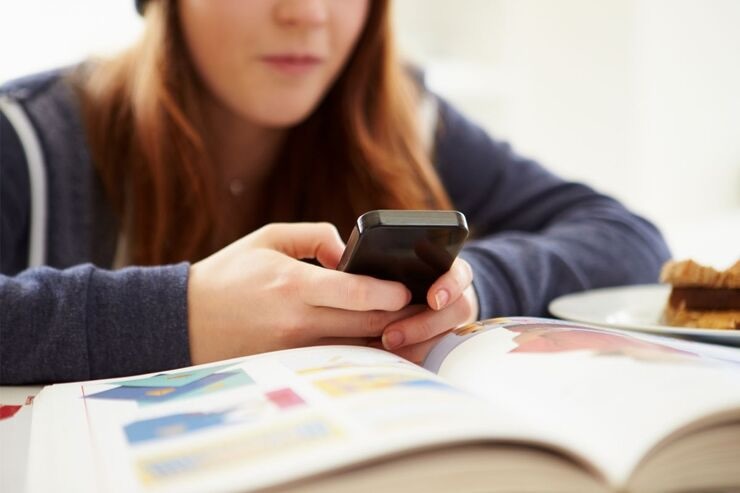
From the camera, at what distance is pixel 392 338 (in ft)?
1.45

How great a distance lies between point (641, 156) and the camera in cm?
192

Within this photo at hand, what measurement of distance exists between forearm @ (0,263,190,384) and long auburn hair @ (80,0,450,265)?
Result: 0.28 meters

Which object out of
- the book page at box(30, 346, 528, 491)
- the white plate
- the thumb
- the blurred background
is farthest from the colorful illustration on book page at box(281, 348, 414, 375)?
the blurred background

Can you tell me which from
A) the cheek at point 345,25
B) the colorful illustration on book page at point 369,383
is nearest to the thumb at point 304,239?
the colorful illustration on book page at point 369,383

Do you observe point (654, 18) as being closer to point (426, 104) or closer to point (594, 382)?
point (426, 104)

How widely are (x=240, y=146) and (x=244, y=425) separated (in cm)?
73

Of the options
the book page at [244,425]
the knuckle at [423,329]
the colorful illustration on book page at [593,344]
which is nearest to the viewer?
the book page at [244,425]

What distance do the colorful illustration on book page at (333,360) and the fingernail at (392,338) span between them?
0.11ft

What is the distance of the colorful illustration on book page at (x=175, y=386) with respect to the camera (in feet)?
1.08

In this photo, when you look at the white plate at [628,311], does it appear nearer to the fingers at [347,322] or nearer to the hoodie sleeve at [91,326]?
the fingers at [347,322]

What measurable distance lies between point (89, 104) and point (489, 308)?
1.83 feet

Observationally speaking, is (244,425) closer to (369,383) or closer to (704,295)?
(369,383)

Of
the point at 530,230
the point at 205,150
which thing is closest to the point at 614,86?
the point at 530,230

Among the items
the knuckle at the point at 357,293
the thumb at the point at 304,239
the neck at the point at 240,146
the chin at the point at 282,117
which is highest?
the chin at the point at 282,117
